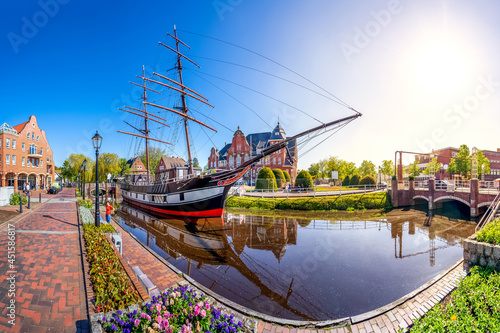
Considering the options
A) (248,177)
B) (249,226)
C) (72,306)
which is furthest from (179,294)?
(248,177)

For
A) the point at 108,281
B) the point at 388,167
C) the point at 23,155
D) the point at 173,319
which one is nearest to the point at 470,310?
the point at 173,319

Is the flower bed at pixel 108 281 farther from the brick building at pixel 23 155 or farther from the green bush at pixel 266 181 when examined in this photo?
the brick building at pixel 23 155

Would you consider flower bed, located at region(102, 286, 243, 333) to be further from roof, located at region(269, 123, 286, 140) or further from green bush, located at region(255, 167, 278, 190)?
roof, located at region(269, 123, 286, 140)

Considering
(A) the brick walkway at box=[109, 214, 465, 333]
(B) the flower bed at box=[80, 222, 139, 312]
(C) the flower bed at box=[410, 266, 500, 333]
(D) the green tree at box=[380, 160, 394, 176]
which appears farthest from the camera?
(D) the green tree at box=[380, 160, 394, 176]

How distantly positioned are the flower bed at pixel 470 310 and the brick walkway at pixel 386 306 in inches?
12.9

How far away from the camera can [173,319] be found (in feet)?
10.1

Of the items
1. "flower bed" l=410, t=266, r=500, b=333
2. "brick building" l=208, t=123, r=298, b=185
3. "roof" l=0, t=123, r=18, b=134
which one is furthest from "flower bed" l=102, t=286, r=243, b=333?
"roof" l=0, t=123, r=18, b=134

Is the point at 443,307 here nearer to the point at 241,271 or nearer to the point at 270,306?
the point at 270,306

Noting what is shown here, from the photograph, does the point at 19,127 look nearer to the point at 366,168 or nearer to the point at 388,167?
the point at 366,168

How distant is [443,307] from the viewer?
4.84 m

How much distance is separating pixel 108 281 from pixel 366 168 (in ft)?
221

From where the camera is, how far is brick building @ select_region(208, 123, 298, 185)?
150ft

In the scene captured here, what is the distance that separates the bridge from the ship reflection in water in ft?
14.4

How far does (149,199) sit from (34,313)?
64.0 ft
